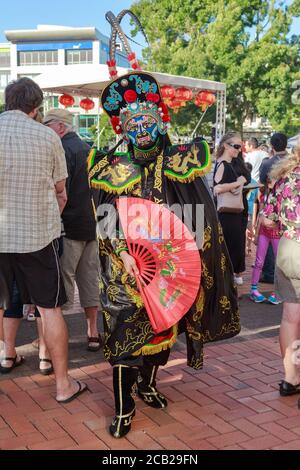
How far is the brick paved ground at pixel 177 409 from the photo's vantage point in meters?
3.01

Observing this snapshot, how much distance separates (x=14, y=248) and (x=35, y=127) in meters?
0.75

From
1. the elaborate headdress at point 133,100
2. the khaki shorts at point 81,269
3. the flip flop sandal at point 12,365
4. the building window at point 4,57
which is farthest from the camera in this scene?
the building window at point 4,57

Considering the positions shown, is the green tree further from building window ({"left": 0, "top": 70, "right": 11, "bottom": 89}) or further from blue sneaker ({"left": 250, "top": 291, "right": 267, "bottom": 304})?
building window ({"left": 0, "top": 70, "right": 11, "bottom": 89})

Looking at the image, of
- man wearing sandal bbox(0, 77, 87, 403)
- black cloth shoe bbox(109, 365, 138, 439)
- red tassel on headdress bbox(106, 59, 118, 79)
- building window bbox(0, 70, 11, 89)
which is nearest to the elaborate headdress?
red tassel on headdress bbox(106, 59, 118, 79)

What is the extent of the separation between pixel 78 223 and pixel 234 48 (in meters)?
20.6

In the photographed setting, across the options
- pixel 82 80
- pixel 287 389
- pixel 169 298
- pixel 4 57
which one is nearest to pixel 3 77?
pixel 4 57

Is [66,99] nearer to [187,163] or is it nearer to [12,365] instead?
[12,365]

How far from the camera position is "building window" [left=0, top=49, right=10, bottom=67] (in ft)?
263

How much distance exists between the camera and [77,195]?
14.1 feet

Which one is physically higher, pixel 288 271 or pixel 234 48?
pixel 234 48

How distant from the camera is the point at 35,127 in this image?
331cm

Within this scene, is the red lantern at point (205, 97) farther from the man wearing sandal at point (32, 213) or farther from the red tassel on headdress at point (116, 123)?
the red tassel on headdress at point (116, 123)

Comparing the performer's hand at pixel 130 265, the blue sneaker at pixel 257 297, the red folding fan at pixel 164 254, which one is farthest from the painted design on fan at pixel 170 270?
the blue sneaker at pixel 257 297

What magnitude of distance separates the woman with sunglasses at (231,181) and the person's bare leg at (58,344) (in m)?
2.95
